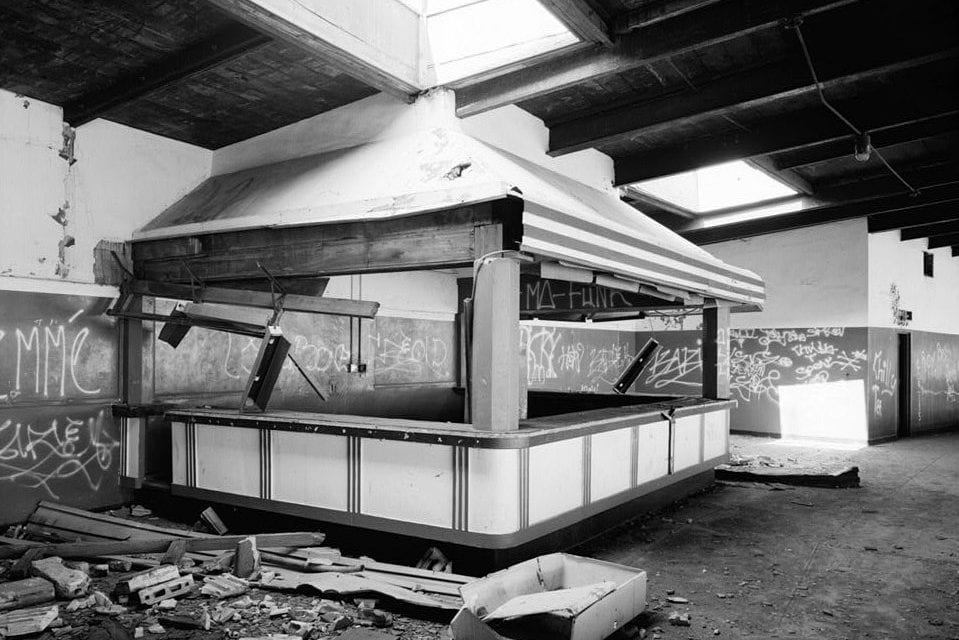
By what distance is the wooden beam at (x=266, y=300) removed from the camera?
6000mm

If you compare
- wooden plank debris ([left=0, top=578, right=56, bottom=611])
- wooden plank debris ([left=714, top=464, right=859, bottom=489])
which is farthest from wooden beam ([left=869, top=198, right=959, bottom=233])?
wooden plank debris ([left=0, top=578, right=56, bottom=611])

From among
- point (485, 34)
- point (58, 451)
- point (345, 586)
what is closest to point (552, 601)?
point (345, 586)

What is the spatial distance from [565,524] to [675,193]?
7.48 metres

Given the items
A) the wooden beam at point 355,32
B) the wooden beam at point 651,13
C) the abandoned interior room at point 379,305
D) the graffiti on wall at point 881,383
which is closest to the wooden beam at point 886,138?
the abandoned interior room at point 379,305

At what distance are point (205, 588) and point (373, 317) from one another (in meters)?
2.59

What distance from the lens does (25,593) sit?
4.18 metres

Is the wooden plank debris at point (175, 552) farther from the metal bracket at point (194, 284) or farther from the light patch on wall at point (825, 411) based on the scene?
the light patch on wall at point (825, 411)

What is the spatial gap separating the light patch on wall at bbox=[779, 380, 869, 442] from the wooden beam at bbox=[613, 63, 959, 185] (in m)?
5.96

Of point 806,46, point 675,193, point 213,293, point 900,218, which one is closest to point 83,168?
point 213,293

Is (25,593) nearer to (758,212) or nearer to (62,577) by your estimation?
(62,577)

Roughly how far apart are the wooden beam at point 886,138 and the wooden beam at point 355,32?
5.33 meters

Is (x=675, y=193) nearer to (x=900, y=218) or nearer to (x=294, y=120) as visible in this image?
(x=900, y=218)

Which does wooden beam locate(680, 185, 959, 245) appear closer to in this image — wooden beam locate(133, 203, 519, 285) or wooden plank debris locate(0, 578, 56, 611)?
wooden beam locate(133, 203, 519, 285)

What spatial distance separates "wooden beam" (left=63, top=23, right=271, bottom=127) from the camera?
17.3 ft
